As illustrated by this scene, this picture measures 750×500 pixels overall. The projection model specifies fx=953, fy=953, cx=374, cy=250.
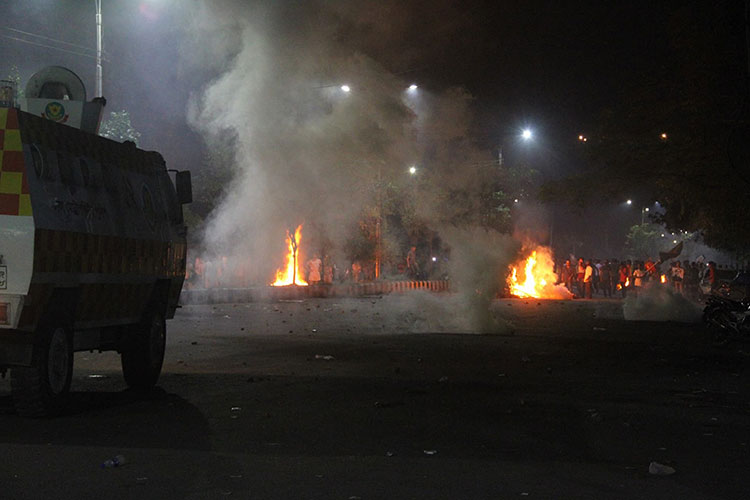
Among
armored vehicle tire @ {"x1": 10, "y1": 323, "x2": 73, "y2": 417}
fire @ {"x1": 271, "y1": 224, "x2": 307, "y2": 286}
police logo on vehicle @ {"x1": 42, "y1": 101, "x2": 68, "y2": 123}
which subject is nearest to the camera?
armored vehicle tire @ {"x1": 10, "y1": 323, "x2": 73, "y2": 417}

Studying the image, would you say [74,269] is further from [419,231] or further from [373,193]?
[419,231]

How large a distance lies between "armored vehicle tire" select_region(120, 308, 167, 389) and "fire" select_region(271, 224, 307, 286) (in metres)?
27.2

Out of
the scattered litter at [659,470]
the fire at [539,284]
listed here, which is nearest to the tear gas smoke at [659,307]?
the fire at [539,284]

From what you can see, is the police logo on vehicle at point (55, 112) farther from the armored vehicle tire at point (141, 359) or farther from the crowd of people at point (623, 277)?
the crowd of people at point (623, 277)

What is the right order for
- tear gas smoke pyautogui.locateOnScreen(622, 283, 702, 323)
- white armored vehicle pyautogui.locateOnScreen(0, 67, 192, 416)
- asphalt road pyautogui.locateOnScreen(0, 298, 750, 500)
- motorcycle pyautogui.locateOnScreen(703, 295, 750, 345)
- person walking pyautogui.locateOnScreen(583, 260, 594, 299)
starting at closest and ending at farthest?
1. asphalt road pyautogui.locateOnScreen(0, 298, 750, 500)
2. white armored vehicle pyautogui.locateOnScreen(0, 67, 192, 416)
3. motorcycle pyautogui.locateOnScreen(703, 295, 750, 345)
4. tear gas smoke pyautogui.locateOnScreen(622, 283, 702, 323)
5. person walking pyautogui.locateOnScreen(583, 260, 594, 299)

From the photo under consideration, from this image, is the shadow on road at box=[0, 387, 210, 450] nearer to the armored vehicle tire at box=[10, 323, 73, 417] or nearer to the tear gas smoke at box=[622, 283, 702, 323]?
the armored vehicle tire at box=[10, 323, 73, 417]

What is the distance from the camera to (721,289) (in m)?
23.7

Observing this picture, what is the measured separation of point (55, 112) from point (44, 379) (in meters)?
3.13

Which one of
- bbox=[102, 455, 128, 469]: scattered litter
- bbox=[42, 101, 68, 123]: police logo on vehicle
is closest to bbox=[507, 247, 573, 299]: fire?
bbox=[42, 101, 68, 123]: police logo on vehicle

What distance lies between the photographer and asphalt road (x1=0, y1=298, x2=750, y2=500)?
5965 millimetres

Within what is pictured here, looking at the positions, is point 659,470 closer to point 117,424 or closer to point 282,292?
point 117,424

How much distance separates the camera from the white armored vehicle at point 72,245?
7883 mm

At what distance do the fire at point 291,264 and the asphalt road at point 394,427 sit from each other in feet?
75.2

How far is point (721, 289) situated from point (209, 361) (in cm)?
1499
